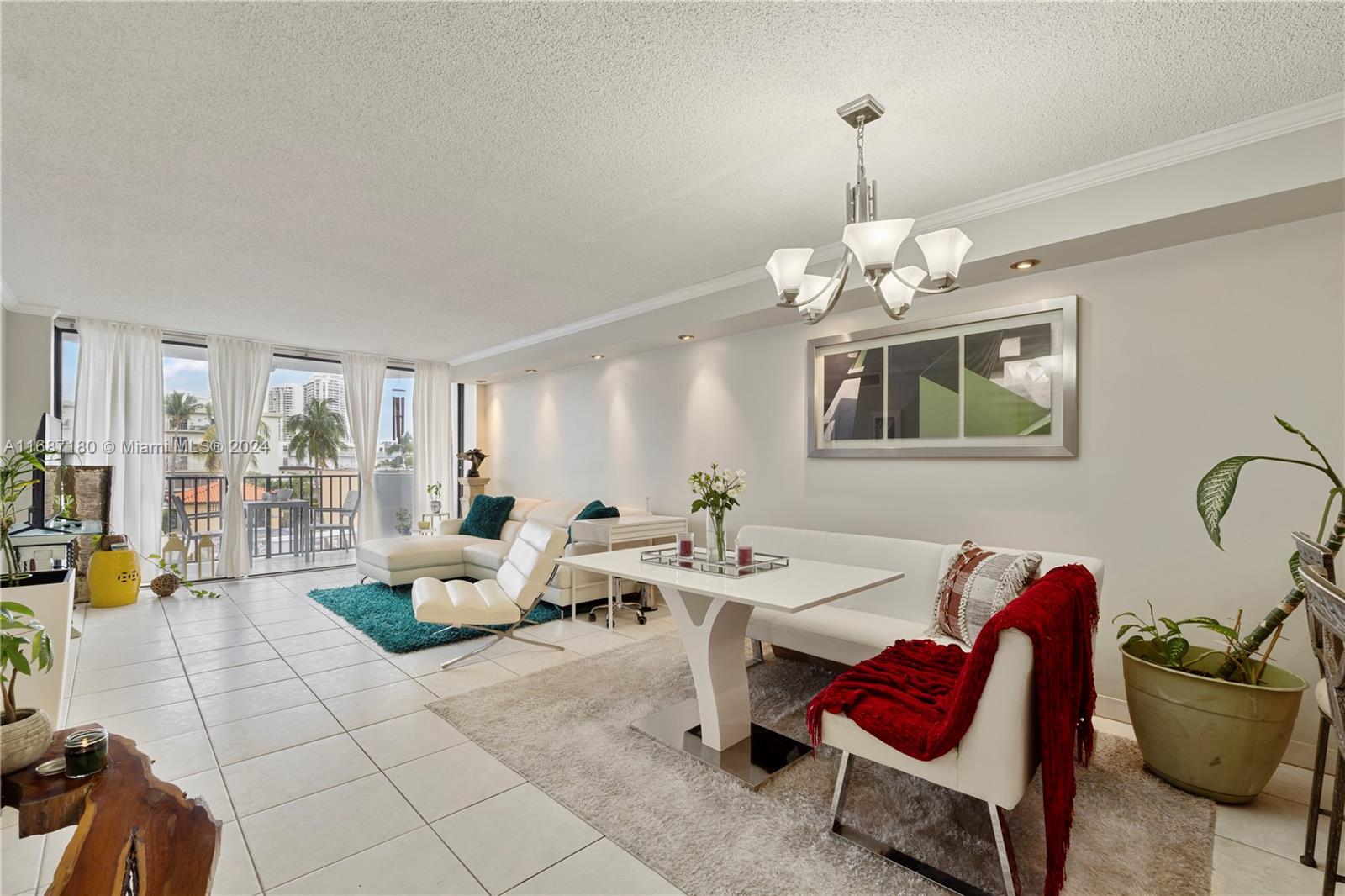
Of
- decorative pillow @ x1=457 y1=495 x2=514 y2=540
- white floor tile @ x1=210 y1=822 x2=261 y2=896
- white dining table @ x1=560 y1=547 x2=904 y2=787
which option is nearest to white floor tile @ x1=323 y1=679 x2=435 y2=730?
white floor tile @ x1=210 y1=822 x2=261 y2=896

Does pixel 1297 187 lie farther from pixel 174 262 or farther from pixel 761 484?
pixel 174 262

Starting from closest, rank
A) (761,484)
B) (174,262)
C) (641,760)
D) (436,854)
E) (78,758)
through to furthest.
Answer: (78,758), (436,854), (641,760), (174,262), (761,484)

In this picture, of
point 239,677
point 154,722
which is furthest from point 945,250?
point 239,677

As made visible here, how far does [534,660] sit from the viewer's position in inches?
149

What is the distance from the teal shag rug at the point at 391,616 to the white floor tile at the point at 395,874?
7.03 feet

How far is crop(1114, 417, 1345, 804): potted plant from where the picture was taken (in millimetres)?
2139

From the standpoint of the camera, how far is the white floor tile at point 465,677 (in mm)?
3320

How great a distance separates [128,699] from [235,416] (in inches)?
148

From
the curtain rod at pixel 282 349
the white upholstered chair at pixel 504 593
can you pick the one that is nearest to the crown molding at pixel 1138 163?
the white upholstered chair at pixel 504 593

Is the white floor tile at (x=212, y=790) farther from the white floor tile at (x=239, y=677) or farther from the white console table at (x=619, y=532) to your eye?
the white console table at (x=619, y=532)

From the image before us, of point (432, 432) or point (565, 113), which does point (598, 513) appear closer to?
point (565, 113)

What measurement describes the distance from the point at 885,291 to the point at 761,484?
7.27 ft

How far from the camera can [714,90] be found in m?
2.11

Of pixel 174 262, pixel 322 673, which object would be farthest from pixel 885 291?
pixel 174 262
